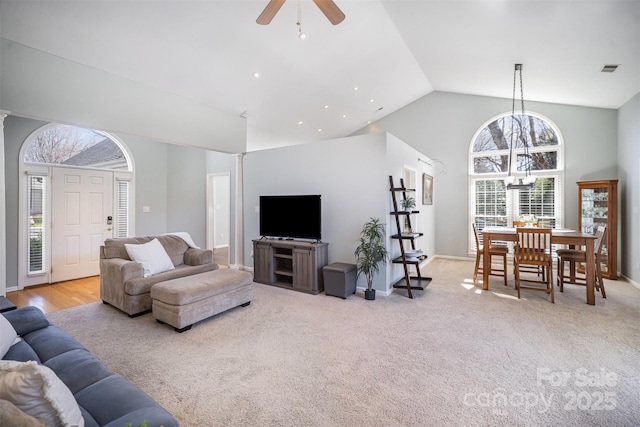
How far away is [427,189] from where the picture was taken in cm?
629

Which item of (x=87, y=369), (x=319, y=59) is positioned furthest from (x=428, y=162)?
(x=87, y=369)

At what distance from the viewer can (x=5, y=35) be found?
2.88 metres

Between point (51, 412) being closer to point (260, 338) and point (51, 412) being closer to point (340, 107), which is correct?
point (260, 338)

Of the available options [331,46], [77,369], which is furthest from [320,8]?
[77,369]

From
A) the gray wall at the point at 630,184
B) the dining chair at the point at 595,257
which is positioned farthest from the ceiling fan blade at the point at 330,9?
the gray wall at the point at 630,184

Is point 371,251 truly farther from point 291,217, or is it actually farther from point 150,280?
point 150,280

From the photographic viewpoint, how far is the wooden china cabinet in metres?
4.85

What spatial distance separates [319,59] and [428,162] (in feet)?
11.2

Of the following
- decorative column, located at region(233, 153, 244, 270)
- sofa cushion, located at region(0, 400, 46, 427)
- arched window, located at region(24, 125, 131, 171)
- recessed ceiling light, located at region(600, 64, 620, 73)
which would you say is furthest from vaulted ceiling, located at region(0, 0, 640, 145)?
sofa cushion, located at region(0, 400, 46, 427)

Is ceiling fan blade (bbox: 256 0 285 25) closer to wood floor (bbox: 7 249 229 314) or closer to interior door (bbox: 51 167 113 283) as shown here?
wood floor (bbox: 7 249 229 314)

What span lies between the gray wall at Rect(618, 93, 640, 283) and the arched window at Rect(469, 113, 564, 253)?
95 cm

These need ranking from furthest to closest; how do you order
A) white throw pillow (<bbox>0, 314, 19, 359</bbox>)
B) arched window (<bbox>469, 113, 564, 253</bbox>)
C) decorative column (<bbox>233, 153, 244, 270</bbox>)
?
arched window (<bbox>469, 113, 564, 253</bbox>), decorative column (<bbox>233, 153, 244, 270</bbox>), white throw pillow (<bbox>0, 314, 19, 359</bbox>)

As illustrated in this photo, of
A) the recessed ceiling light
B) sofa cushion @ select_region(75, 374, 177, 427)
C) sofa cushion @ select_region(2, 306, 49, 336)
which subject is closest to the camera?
sofa cushion @ select_region(75, 374, 177, 427)

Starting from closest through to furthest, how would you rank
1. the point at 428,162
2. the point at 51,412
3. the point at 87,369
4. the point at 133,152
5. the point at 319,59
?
the point at 51,412
the point at 87,369
the point at 319,59
the point at 133,152
the point at 428,162
